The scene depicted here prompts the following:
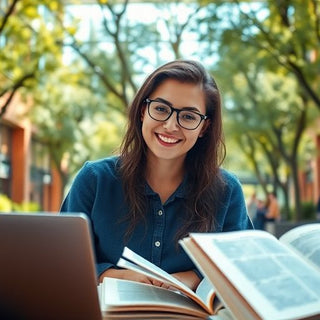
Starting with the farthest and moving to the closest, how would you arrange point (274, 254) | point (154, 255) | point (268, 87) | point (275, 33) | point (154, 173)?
point (268, 87), point (275, 33), point (154, 173), point (154, 255), point (274, 254)

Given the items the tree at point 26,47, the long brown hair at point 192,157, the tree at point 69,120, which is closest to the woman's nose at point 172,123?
the long brown hair at point 192,157

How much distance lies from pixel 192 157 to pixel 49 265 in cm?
131

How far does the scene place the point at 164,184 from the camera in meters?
2.49

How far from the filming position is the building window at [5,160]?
73.0 ft

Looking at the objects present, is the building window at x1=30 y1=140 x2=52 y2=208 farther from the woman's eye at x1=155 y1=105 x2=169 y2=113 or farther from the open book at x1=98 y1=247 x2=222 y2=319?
the open book at x1=98 y1=247 x2=222 y2=319

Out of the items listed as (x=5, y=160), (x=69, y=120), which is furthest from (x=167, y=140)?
(x=5, y=160)

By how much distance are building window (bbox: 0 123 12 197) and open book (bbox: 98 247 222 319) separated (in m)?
20.9

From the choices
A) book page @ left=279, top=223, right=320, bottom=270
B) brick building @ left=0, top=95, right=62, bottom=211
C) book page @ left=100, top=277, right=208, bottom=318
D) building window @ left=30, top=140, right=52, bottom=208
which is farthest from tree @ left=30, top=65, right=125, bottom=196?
book page @ left=100, top=277, right=208, bottom=318

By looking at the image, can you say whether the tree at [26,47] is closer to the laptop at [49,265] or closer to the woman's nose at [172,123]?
the woman's nose at [172,123]

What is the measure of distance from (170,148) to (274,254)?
0.90m

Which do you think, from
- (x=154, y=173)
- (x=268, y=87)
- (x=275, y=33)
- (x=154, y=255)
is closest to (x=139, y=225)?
(x=154, y=255)

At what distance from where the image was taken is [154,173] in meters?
2.51

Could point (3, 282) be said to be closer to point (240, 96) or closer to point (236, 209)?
point (236, 209)

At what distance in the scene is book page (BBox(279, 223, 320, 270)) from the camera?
1757 mm
